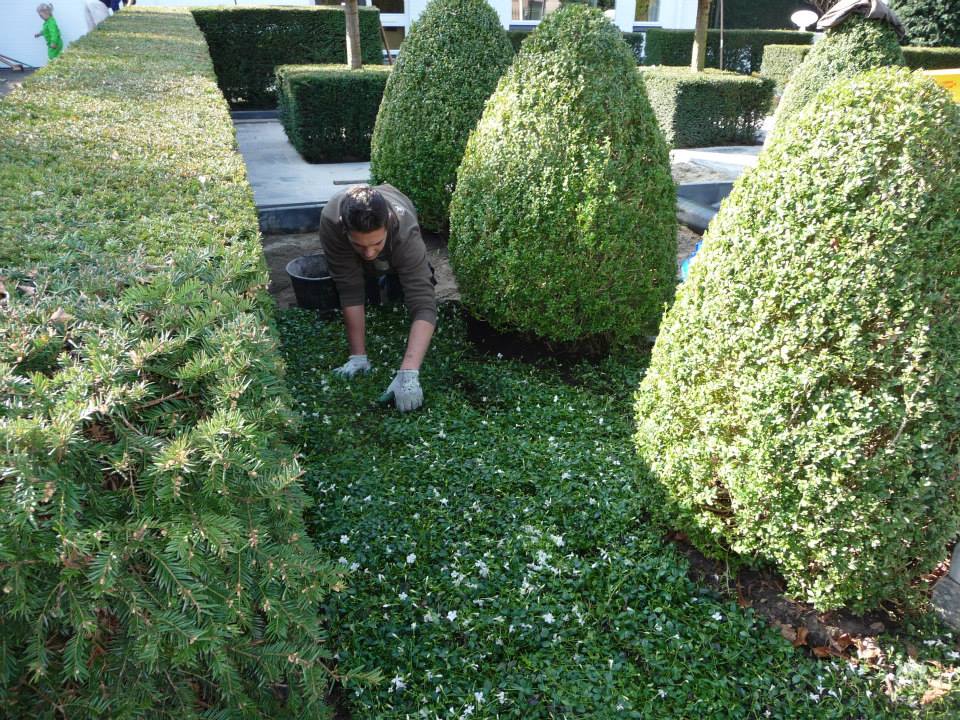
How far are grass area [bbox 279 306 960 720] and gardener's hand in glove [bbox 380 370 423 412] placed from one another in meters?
0.08

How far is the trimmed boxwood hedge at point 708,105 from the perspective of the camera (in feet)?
40.2

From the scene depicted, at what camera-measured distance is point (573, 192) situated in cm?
420

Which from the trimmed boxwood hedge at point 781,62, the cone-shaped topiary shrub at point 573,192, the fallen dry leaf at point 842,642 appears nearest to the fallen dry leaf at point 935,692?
the fallen dry leaf at point 842,642

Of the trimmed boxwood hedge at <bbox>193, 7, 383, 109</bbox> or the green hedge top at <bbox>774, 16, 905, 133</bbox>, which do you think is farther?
the trimmed boxwood hedge at <bbox>193, 7, 383, 109</bbox>

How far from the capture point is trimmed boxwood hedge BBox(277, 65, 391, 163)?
10266mm

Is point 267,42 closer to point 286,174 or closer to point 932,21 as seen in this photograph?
point 286,174

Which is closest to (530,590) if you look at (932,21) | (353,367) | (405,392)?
(405,392)

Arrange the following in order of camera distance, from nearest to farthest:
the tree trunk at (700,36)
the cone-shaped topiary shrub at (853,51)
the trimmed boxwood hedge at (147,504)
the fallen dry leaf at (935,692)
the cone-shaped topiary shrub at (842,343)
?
the trimmed boxwood hedge at (147,504) < the cone-shaped topiary shrub at (842,343) < the fallen dry leaf at (935,692) < the cone-shaped topiary shrub at (853,51) < the tree trunk at (700,36)

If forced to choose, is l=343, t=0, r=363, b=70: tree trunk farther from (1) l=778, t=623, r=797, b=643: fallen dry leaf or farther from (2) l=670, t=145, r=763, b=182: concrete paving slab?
(1) l=778, t=623, r=797, b=643: fallen dry leaf

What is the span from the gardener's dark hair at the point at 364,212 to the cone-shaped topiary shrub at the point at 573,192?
0.86 m

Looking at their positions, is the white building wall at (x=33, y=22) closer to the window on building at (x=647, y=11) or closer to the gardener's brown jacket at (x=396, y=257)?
the window on building at (x=647, y=11)

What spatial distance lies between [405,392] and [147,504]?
2.60m

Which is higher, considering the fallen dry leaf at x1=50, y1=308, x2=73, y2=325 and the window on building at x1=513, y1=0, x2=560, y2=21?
the window on building at x1=513, y1=0, x2=560, y2=21

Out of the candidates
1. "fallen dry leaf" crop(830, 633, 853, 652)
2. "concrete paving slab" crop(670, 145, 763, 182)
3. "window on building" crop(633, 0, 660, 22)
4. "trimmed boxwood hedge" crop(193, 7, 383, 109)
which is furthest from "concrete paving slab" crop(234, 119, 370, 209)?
"window on building" crop(633, 0, 660, 22)
